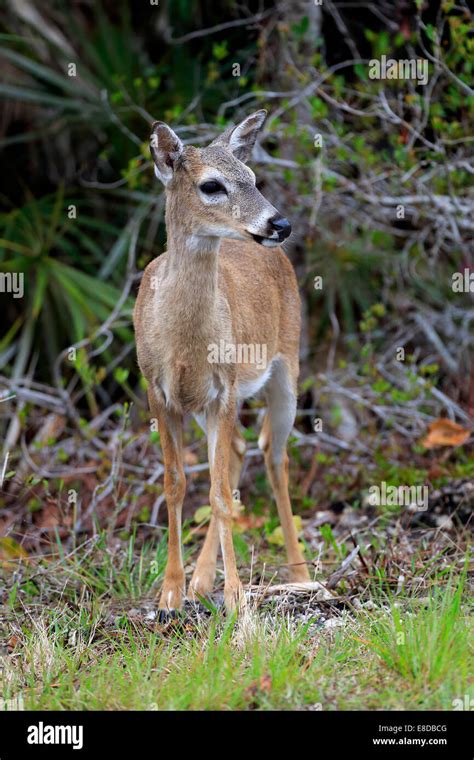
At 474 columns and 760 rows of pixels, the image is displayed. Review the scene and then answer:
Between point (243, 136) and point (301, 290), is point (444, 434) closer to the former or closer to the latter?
point (301, 290)

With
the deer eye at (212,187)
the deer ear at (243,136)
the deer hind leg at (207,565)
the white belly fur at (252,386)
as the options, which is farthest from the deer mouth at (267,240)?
the deer hind leg at (207,565)

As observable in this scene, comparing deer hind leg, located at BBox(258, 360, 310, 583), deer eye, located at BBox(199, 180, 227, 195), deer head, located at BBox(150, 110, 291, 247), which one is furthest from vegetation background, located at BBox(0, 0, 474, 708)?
deer eye, located at BBox(199, 180, 227, 195)

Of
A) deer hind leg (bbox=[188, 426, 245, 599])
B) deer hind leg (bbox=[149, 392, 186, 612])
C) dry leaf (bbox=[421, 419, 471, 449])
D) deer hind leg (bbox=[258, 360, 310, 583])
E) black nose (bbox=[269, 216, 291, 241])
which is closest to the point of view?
black nose (bbox=[269, 216, 291, 241])

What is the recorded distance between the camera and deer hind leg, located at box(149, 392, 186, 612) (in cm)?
607

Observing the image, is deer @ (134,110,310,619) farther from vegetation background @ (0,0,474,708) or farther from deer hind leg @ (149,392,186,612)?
vegetation background @ (0,0,474,708)

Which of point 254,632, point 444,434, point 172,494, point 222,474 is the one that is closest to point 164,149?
point 222,474

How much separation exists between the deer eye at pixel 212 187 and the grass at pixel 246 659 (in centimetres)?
213

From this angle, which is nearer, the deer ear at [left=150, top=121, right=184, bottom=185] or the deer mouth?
the deer mouth

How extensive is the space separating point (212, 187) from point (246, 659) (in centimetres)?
236

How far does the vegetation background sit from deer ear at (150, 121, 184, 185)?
165 centimetres

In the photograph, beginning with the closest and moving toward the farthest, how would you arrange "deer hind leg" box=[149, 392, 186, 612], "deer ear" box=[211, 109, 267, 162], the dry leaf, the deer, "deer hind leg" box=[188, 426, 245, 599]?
the deer
"deer hind leg" box=[149, 392, 186, 612]
"deer ear" box=[211, 109, 267, 162]
"deer hind leg" box=[188, 426, 245, 599]
the dry leaf

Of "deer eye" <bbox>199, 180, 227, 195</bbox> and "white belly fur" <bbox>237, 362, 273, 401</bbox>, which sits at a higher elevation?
"deer eye" <bbox>199, 180, 227, 195</bbox>

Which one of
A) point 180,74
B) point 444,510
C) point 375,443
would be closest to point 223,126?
point 180,74
